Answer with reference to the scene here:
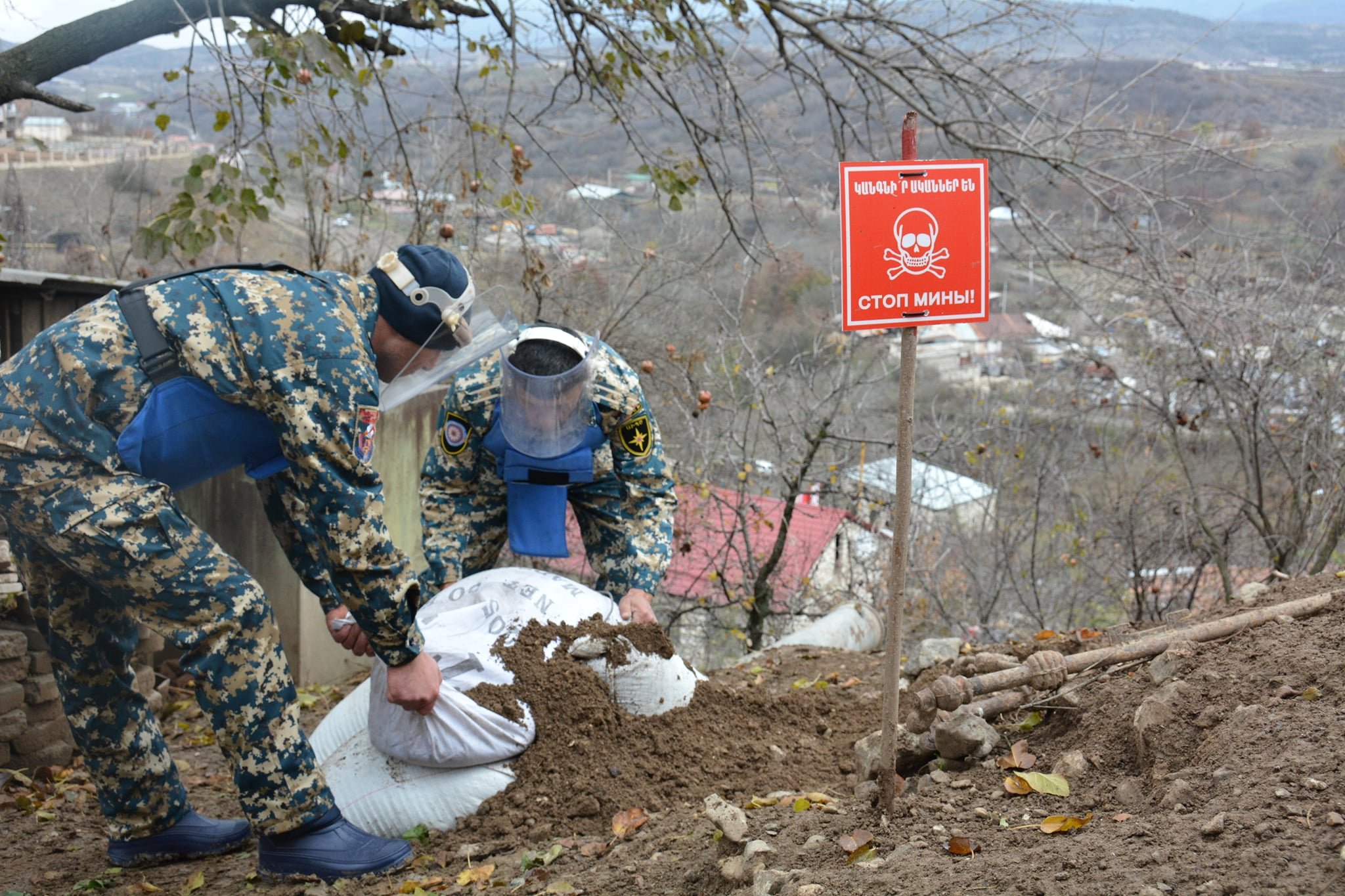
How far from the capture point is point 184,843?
3088 mm

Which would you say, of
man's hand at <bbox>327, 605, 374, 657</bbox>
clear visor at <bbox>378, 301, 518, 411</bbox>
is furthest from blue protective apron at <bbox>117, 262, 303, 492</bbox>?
man's hand at <bbox>327, 605, 374, 657</bbox>

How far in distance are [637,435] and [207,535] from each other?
1568 millimetres

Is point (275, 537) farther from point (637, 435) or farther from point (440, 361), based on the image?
point (440, 361)

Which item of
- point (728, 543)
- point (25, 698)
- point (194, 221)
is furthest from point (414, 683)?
point (728, 543)

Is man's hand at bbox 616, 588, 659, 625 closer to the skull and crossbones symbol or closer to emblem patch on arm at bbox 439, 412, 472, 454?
emblem patch on arm at bbox 439, 412, 472, 454

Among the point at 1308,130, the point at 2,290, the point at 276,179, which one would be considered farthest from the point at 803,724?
the point at 1308,130

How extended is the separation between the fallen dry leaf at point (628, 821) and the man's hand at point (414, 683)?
63 centimetres

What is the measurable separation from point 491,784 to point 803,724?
116cm

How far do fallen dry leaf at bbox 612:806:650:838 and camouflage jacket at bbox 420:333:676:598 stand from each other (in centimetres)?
94

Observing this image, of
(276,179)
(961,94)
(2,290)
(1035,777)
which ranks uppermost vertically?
(961,94)

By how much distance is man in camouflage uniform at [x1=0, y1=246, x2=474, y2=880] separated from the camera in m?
2.56

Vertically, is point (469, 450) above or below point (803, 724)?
above

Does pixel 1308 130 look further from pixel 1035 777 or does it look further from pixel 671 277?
pixel 1035 777

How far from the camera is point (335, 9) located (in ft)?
13.4
